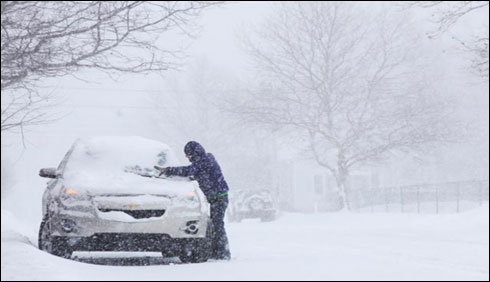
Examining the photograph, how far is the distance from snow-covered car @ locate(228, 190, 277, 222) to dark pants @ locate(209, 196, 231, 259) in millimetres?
21360

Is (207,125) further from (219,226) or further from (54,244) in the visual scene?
(54,244)

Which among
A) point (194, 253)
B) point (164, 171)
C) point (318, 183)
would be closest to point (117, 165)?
point (164, 171)

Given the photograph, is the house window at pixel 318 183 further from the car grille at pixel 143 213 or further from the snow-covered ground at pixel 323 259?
the car grille at pixel 143 213

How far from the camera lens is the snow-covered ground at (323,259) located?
24.2 ft

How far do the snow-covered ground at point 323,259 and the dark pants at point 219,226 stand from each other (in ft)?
1.49

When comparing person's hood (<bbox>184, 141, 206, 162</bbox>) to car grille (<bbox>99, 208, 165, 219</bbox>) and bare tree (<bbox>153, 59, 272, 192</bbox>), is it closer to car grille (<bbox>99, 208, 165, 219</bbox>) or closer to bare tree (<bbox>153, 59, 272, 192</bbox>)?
car grille (<bbox>99, 208, 165, 219</bbox>)

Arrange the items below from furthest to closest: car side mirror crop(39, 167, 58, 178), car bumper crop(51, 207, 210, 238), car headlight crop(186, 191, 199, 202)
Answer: car side mirror crop(39, 167, 58, 178)
car headlight crop(186, 191, 199, 202)
car bumper crop(51, 207, 210, 238)

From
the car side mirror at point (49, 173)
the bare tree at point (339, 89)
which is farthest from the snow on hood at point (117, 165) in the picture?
the bare tree at point (339, 89)

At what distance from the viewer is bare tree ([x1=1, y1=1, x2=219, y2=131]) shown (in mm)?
10274

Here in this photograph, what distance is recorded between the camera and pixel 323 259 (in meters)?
9.57

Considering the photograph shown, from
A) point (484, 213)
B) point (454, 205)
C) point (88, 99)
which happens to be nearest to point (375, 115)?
point (454, 205)

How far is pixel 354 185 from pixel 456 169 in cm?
963

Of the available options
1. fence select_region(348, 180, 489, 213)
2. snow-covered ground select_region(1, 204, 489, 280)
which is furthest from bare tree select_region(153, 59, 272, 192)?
snow-covered ground select_region(1, 204, 489, 280)

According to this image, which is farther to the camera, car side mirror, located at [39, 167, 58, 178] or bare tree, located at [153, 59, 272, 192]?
bare tree, located at [153, 59, 272, 192]
